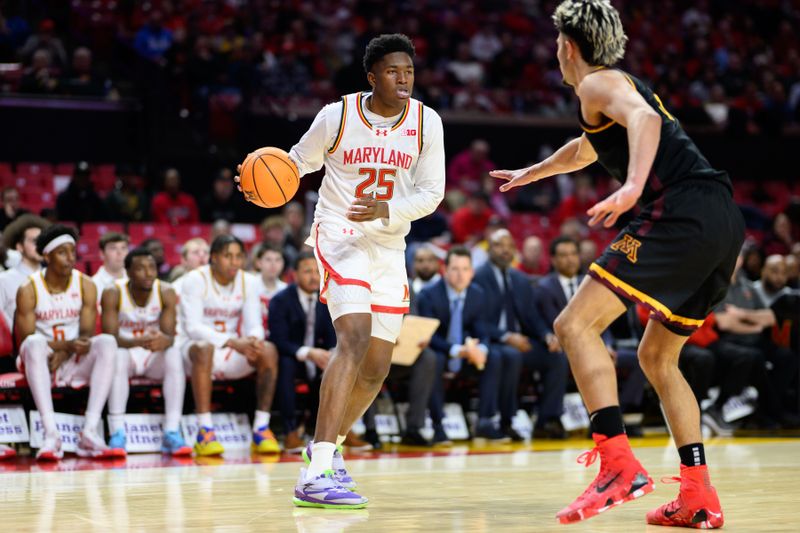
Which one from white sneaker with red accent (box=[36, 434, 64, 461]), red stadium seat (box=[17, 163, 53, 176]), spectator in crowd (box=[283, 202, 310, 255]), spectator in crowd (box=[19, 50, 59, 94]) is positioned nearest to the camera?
white sneaker with red accent (box=[36, 434, 64, 461])

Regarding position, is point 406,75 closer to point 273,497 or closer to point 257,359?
point 273,497

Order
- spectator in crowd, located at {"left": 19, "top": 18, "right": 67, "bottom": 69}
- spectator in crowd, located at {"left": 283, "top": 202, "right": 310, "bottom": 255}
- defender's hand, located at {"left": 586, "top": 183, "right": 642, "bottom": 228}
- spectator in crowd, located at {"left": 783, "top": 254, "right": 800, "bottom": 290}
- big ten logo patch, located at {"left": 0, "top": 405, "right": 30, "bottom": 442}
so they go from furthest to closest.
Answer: spectator in crowd, located at {"left": 19, "top": 18, "right": 67, "bottom": 69}, spectator in crowd, located at {"left": 283, "top": 202, "right": 310, "bottom": 255}, spectator in crowd, located at {"left": 783, "top": 254, "right": 800, "bottom": 290}, big ten logo patch, located at {"left": 0, "top": 405, "right": 30, "bottom": 442}, defender's hand, located at {"left": 586, "top": 183, "right": 642, "bottom": 228}

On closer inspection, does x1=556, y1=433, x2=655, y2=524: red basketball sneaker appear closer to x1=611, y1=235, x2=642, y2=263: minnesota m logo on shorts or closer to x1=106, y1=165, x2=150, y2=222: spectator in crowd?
x1=611, y1=235, x2=642, y2=263: minnesota m logo on shorts

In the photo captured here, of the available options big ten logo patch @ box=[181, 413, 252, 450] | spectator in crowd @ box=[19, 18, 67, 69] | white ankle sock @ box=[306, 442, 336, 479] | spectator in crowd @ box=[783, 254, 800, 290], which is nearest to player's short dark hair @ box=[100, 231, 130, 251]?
big ten logo patch @ box=[181, 413, 252, 450]

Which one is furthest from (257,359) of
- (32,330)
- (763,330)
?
(763,330)

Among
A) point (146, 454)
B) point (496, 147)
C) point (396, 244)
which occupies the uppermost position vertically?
point (496, 147)

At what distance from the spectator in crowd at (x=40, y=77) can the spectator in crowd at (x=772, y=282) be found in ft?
29.0

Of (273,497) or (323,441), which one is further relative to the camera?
(273,497)

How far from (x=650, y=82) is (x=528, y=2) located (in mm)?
2854

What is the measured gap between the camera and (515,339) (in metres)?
10.1

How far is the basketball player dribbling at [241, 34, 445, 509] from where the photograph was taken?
5.31m

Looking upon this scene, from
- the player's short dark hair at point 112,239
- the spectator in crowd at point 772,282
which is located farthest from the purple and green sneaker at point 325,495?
the spectator in crowd at point 772,282

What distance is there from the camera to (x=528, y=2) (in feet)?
66.9

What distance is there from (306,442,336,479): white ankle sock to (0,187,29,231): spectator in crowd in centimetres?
665
